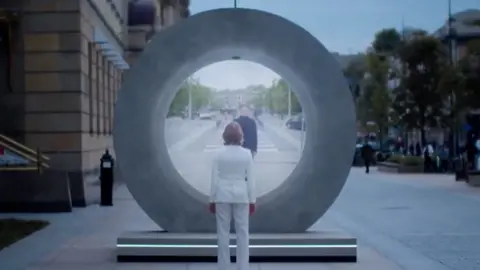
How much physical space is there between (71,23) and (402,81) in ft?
101

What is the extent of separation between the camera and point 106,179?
24.1 meters

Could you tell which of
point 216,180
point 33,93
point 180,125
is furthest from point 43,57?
point 216,180

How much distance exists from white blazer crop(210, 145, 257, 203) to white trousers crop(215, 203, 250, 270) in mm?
98

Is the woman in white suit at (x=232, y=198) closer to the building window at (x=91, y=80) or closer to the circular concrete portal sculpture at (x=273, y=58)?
the circular concrete portal sculpture at (x=273, y=58)

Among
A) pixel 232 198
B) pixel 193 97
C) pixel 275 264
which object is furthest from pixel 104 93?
pixel 232 198

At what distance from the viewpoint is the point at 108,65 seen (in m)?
32.0

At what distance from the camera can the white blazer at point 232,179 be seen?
10.8 meters

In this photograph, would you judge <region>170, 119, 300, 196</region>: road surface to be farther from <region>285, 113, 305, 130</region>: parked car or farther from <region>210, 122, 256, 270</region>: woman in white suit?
<region>210, 122, 256, 270</region>: woman in white suit

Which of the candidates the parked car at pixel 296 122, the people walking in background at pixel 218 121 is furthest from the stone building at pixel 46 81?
the people walking in background at pixel 218 121

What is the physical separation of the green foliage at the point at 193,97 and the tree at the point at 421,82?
118ft

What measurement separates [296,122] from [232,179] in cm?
400

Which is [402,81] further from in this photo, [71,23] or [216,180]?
[216,180]

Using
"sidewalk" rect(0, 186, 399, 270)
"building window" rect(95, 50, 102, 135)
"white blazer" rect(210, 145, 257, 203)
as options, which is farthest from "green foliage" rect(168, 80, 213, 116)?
"building window" rect(95, 50, 102, 135)

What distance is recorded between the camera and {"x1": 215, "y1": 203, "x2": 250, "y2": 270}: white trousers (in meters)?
10.8
